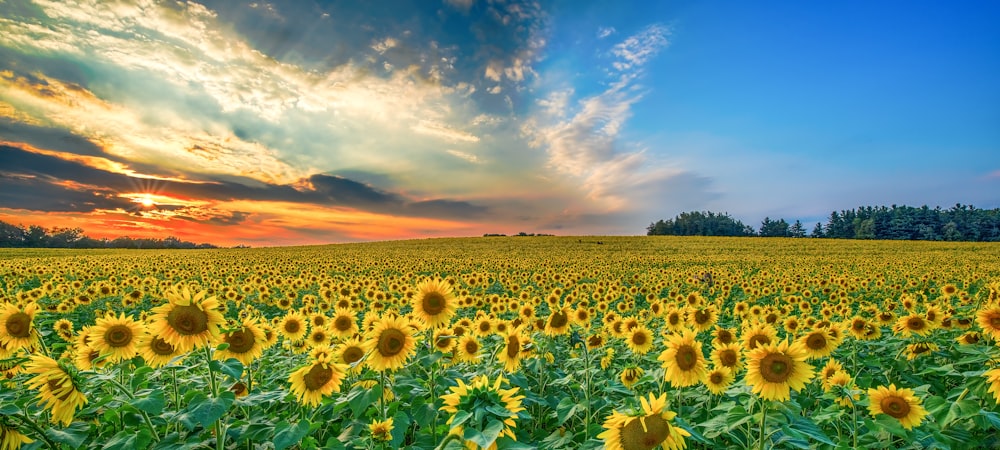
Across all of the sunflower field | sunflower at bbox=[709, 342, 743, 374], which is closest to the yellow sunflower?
the sunflower field

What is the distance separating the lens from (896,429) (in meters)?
3.27

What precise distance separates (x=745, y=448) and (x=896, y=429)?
1.00 m

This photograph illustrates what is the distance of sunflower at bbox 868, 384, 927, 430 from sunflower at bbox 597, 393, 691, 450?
2.52 metres

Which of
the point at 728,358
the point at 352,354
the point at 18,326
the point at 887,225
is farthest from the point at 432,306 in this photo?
the point at 887,225

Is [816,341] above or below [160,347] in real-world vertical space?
below

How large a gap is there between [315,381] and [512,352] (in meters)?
2.27

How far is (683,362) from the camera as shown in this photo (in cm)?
401

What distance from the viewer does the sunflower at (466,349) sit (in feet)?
17.6

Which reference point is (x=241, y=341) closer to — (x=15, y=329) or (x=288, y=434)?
(x=288, y=434)

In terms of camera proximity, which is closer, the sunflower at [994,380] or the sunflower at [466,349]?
the sunflower at [994,380]

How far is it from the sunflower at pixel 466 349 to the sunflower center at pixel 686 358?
88.8 inches

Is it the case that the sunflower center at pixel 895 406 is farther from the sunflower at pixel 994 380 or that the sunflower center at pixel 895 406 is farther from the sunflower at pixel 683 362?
the sunflower at pixel 683 362

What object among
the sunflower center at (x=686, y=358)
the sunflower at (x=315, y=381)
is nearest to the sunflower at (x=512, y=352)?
the sunflower center at (x=686, y=358)

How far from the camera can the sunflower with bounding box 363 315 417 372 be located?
3471 millimetres
